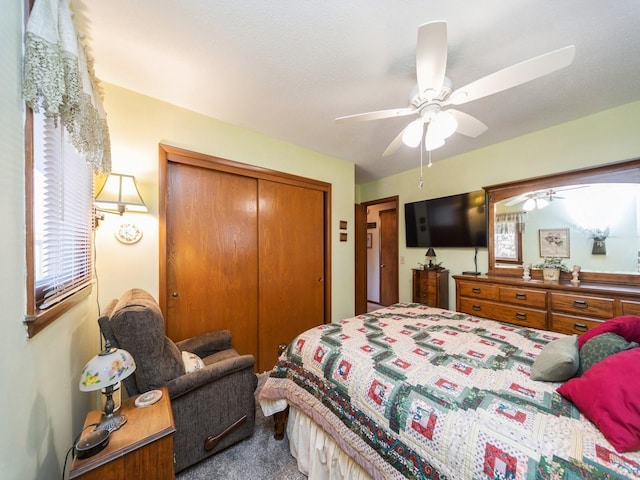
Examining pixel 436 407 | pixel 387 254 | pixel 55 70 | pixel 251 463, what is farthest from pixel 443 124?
pixel 387 254

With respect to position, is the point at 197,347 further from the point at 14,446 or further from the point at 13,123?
the point at 13,123

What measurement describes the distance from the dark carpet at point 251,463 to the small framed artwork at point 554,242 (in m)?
3.15

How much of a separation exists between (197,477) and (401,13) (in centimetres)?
287

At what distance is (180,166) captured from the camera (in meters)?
2.16

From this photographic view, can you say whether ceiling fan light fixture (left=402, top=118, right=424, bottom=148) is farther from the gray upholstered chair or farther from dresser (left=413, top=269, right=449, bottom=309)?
dresser (left=413, top=269, right=449, bottom=309)

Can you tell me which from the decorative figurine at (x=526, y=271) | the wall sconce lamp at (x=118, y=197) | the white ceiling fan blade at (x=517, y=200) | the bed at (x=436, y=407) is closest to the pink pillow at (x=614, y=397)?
the bed at (x=436, y=407)

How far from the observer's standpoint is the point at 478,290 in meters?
2.72

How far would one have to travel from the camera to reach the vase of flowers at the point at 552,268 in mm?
2410

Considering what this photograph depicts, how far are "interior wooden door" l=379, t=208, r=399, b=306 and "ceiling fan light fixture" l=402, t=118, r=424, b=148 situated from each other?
343cm

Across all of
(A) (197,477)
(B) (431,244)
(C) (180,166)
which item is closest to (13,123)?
(C) (180,166)

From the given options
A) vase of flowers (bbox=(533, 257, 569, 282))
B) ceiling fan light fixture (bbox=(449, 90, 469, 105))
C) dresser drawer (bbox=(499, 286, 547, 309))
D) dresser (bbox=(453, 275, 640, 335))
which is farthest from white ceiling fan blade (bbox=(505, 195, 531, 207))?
ceiling fan light fixture (bbox=(449, 90, 469, 105))

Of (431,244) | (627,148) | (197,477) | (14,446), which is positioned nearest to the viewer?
(14,446)

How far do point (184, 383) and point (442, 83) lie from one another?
2.28 meters

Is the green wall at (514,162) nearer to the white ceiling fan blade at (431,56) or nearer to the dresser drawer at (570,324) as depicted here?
the dresser drawer at (570,324)
